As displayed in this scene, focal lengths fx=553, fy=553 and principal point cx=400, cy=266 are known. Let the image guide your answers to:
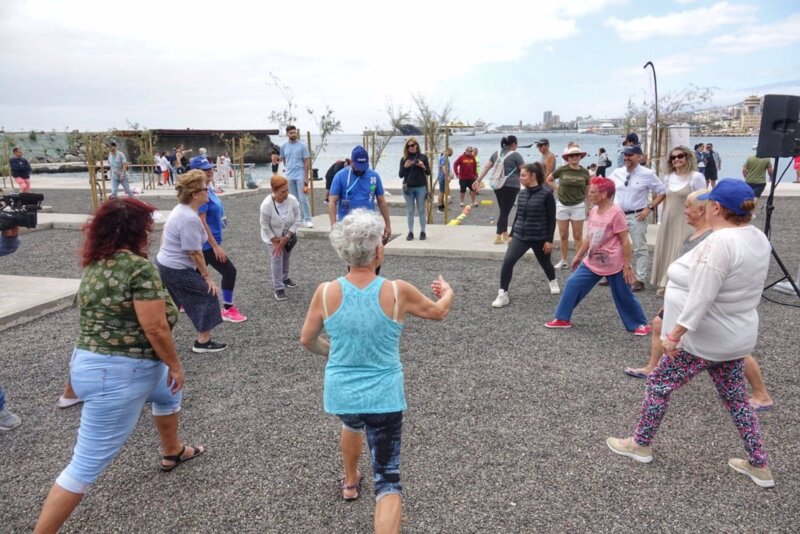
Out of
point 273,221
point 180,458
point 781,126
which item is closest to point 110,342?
point 180,458

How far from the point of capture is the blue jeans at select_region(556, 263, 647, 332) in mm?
5332

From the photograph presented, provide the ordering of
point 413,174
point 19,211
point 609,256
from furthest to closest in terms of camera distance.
A: point 413,174, point 609,256, point 19,211

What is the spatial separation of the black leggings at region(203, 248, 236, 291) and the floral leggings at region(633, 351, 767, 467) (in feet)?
13.9

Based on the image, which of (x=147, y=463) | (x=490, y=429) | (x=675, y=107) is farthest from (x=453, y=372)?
(x=675, y=107)

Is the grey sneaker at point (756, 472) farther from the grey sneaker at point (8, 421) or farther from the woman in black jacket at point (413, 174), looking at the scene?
the woman in black jacket at point (413, 174)

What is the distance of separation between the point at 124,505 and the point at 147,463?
1.34 ft

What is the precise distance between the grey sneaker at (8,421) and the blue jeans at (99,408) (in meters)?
1.68

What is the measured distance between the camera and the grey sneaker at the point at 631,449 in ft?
11.0

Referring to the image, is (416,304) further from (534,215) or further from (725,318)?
(534,215)

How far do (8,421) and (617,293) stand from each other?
16.9 feet

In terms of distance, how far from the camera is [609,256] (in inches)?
206

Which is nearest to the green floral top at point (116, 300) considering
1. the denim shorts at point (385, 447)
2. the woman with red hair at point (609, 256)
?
the denim shorts at point (385, 447)

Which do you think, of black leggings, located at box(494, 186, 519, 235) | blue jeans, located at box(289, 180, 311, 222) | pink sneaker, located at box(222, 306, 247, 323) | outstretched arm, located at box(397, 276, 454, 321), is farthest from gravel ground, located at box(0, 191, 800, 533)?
blue jeans, located at box(289, 180, 311, 222)

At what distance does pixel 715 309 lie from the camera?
2.97m
